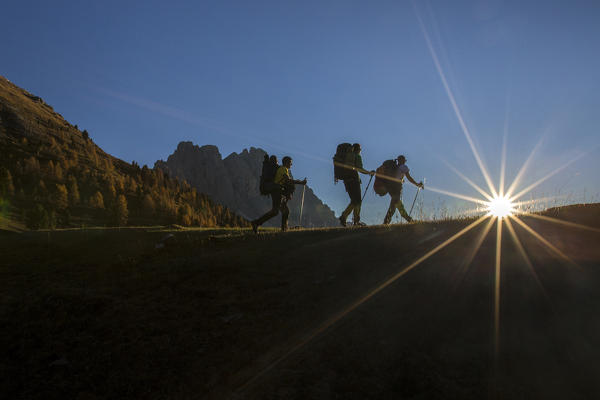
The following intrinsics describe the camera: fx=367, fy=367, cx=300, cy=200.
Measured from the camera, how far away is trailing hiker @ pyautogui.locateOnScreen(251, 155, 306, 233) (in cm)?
1238

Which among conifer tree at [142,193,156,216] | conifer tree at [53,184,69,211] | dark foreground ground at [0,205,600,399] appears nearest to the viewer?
dark foreground ground at [0,205,600,399]

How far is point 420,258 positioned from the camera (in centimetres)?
705

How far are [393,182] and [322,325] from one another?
9421mm

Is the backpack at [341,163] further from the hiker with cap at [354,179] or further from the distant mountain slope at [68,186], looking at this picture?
the distant mountain slope at [68,186]

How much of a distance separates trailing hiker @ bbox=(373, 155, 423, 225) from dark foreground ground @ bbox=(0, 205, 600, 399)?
197 inches

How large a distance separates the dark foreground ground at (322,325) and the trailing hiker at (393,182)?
197 inches

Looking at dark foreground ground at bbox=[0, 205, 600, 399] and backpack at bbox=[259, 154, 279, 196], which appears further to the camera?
backpack at bbox=[259, 154, 279, 196]

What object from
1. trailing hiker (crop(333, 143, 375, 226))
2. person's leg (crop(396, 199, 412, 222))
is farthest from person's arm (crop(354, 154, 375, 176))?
person's leg (crop(396, 199, 412, 222))

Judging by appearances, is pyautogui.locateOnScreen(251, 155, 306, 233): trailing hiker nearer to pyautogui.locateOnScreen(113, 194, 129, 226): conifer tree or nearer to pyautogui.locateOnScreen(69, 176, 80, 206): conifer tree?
pyautogui.locateOnScreen(113, 194, 129, 226): conifer tree

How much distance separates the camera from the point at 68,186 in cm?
12106

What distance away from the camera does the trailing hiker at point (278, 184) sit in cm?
1238

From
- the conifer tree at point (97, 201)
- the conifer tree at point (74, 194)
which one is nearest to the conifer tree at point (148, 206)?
the conifer tree at point (97, 201)

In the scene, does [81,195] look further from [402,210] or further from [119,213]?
[402,210]

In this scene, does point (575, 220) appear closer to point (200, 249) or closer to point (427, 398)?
point (427, 398)
